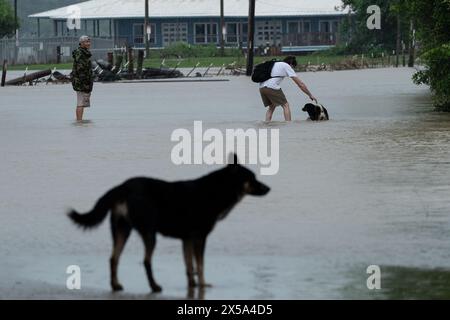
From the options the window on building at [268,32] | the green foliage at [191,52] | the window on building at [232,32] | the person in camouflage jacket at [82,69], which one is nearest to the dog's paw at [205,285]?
the person in camouflage jacket at [82,69]

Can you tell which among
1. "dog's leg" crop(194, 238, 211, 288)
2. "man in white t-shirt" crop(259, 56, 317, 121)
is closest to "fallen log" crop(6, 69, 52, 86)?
"man in white t-shirt" crop(259, 56, 317, 121)

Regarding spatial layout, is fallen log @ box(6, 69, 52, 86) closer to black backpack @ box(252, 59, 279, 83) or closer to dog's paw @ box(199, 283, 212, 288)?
black backpack @ box(252, 59, 279, 83)

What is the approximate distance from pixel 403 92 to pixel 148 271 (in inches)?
1380

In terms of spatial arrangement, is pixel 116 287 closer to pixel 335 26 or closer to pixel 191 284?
pixel 191 284

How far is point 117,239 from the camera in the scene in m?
10.3

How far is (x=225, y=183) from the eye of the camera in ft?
34.0

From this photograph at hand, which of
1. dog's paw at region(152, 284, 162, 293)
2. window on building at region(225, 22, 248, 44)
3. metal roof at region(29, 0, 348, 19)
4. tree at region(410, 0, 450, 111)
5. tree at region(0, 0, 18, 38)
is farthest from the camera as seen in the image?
window on building at region(225, 22, 248, 44)

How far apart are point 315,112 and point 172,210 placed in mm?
19409

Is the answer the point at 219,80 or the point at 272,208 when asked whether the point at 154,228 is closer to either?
the point at 272,208

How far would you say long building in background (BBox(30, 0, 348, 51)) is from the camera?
116m

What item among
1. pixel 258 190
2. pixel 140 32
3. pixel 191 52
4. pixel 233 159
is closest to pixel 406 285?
pixel 258 190

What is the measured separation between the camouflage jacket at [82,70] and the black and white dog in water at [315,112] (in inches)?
160

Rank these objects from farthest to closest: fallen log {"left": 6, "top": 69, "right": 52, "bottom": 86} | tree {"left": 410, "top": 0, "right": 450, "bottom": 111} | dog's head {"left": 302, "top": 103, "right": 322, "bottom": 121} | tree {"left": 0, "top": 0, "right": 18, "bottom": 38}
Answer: tree {"left": 0, "top": 0, "right": 18, "bottom": 38}, fallen log {"left": 6, "top": 69, "right": 52, "bottom": 86}, tree {"left": 410, "top": 0, "right": 450, "bottom": 111}, dog's head {"left": 302, "top": 103, "right": 322, "bottom": 121}
